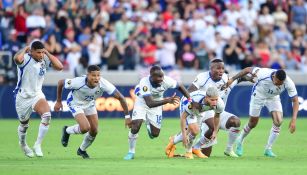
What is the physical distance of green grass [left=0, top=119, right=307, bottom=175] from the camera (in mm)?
16938

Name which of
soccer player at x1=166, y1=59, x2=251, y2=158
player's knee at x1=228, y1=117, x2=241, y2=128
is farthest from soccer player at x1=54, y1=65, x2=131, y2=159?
player's knee at x1=228, y1=117, x2=241, y2=128

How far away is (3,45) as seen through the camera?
104ft

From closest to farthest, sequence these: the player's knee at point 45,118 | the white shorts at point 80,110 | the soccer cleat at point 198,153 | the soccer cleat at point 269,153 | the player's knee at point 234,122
Answer: the player's knee at point 45,118
the white shorts at point 80,110
the soccer cleat at point 198,153
the player's knee at point 234,122
the soccer cleat at point 269,153

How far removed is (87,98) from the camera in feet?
65.4

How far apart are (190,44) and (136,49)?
2128 mm

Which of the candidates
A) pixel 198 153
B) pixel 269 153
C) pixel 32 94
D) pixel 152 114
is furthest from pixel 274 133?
pixel 32 94

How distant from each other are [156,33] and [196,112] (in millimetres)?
14901

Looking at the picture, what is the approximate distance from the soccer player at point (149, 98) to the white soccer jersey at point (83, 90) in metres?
0.66

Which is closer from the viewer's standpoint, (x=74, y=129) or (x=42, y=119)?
(x=42, y=119)

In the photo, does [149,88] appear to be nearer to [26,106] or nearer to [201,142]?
[201,142]

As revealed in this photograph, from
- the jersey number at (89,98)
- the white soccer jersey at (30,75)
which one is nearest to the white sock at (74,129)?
the jersey number at (89,98)

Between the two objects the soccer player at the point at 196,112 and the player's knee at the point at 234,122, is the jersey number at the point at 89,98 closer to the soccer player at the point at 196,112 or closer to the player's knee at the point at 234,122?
the soccer player at the point at 196,112

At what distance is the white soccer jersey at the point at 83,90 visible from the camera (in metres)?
19.6

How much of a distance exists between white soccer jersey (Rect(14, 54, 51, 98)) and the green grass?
141cm
